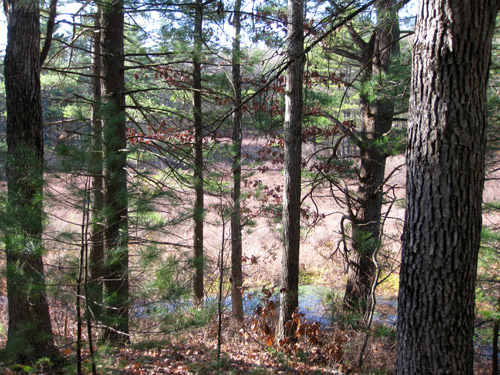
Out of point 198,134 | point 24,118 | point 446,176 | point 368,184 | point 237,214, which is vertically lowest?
point 237,214

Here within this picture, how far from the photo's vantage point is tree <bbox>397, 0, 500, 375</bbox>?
2.82m

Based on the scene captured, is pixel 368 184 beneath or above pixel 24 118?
beneath

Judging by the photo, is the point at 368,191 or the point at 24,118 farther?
the point at 368,191

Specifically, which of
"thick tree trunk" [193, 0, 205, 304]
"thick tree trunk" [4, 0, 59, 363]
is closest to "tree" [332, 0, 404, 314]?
"thick tree trunk" [193, 0, 205, 304]

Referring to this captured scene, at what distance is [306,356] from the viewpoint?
21.2 feet

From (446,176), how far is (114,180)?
312cm

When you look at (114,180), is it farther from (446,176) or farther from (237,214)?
(237,214)

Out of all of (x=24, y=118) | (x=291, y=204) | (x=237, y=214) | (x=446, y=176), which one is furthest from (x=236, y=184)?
(x=446, y=176)

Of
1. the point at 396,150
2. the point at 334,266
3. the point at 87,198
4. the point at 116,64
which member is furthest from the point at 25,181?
the point at 334,266

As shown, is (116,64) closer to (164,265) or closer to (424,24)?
(164,265)

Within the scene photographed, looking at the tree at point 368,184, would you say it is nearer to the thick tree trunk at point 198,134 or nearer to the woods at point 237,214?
the woods at point 237,214

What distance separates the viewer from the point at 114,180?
4273 mm

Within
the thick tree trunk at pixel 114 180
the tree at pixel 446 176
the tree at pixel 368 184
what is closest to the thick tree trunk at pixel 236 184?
the tree at pixel 368 184

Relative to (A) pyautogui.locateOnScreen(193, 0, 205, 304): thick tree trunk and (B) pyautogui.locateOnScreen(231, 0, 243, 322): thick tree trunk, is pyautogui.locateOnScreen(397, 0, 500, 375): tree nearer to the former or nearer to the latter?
(A) pyautogui.locateOnScreen(193, 0, 205, 304): thick tree trunk
